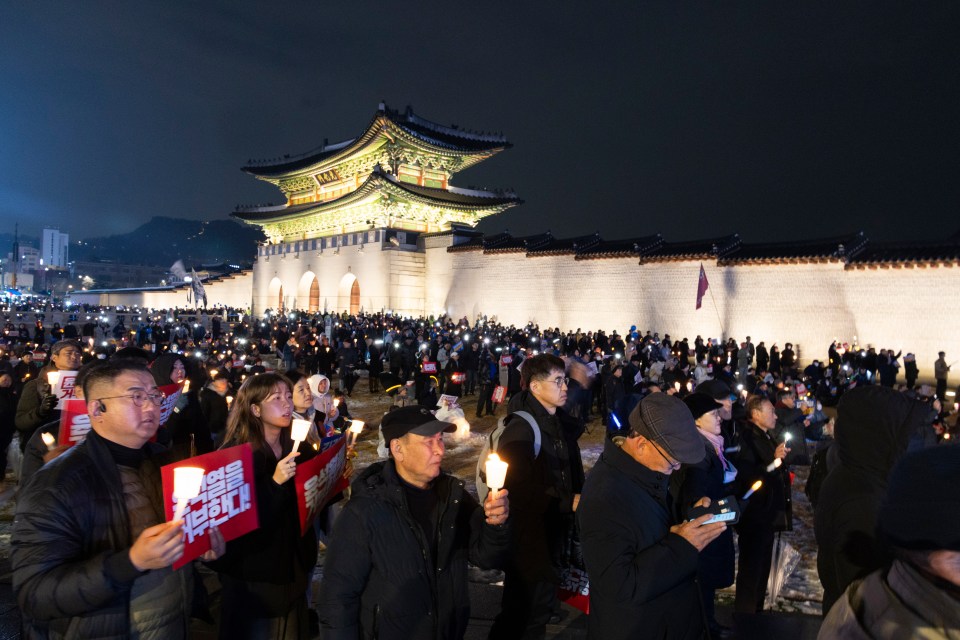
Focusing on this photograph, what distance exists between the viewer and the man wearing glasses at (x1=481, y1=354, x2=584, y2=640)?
3100 millimetres

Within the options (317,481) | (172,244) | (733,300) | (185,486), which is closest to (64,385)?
(317,481)

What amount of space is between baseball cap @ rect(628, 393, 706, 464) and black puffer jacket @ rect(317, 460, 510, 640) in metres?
0.69

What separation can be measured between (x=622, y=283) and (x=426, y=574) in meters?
22.6

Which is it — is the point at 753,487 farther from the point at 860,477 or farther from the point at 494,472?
the point at 494,472

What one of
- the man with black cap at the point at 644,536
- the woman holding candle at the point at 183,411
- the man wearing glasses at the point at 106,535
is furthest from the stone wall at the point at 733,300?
the man wearing glasses at the point at 106,535

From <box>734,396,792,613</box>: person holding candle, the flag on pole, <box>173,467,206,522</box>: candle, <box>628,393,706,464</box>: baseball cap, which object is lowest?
<box>734,396,792,613</box>: person holding candle

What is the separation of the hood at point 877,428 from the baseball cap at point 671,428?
0.65 m

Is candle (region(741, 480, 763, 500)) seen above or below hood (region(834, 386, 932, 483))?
below

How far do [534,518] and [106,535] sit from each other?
2.02m

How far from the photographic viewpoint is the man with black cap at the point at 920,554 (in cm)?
108

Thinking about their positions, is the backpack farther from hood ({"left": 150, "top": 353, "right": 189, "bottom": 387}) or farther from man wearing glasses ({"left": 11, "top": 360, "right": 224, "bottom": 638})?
hood ({"left": 150, "top": 353, "right": 189, "bottom": 387})

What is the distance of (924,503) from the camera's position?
109cm

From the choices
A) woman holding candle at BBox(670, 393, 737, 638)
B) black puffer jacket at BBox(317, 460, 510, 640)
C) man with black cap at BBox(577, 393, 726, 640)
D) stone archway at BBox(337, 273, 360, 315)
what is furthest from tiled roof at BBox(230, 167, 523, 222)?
man with black cap at BBox(577, 393, 726, 640)

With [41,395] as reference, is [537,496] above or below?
below
